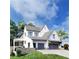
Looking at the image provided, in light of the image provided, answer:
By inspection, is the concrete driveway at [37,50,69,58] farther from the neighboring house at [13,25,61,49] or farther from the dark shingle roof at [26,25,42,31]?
the dark shingle roof at [26,25,42,31]

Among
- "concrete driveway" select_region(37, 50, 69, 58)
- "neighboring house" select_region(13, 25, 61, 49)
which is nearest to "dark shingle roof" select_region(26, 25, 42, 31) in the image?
"neighboring house" select_region(13, 25, 61, 49)

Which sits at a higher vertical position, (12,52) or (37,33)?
(37,33)

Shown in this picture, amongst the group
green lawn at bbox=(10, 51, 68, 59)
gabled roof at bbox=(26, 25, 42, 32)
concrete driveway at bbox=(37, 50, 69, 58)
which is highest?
gabled roof at bbox=(26, 25, 42, 32)

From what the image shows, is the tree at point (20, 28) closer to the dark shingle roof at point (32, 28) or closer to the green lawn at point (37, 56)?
the dark shingle roof at point (32, 28)

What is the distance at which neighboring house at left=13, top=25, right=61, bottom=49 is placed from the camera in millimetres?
1925

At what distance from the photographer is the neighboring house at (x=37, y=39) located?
192cm

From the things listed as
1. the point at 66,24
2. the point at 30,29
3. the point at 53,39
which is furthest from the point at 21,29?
the point at 66,24

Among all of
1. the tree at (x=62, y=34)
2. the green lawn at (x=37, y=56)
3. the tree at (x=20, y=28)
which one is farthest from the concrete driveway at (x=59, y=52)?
the tree at (x=20, y=28)

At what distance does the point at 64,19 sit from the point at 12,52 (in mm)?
684

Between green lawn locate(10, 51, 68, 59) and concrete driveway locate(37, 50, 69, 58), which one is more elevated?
concrete driveway locate(37, 50, 69, 58)

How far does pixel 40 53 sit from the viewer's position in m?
1.94

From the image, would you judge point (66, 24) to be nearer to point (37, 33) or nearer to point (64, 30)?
point (64, 30)

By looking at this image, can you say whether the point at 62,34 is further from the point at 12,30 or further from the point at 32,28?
the point at 12,30
